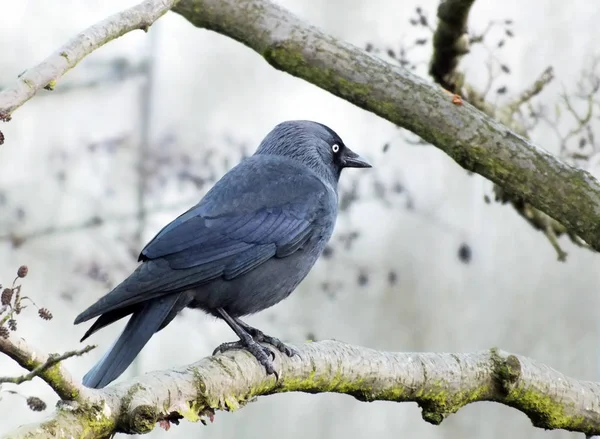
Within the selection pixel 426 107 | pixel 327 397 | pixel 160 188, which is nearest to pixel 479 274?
pixel 327 397

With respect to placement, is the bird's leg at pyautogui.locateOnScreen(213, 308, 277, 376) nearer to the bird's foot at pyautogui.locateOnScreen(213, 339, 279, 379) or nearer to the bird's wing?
the bird's foot at pyautogui.locateOnScreen(213, 339, 279, 379)

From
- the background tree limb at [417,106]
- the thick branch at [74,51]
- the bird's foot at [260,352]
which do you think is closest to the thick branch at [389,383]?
the bird's foot at [260,352]

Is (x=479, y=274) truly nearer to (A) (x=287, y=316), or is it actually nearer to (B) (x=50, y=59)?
(A) (x=287, y=316)

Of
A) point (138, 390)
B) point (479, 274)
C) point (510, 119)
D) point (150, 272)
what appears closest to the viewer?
point (138, 390)

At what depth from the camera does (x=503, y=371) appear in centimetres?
360

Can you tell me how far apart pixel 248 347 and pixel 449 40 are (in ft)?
6.28

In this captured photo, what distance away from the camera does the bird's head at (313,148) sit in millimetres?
4703

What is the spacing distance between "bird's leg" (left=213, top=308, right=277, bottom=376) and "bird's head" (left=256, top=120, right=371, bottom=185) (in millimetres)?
1079

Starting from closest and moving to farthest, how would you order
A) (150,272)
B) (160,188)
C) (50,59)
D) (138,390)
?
(50,59)
(138,390)
(150,272)
(160,188)

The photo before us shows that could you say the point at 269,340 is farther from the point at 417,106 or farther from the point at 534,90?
the point at 534,90

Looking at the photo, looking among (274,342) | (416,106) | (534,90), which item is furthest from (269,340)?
(534,90)

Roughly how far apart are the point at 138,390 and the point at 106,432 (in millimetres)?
177

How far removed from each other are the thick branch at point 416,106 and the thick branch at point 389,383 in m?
0.62

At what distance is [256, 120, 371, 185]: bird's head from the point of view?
470 cm
